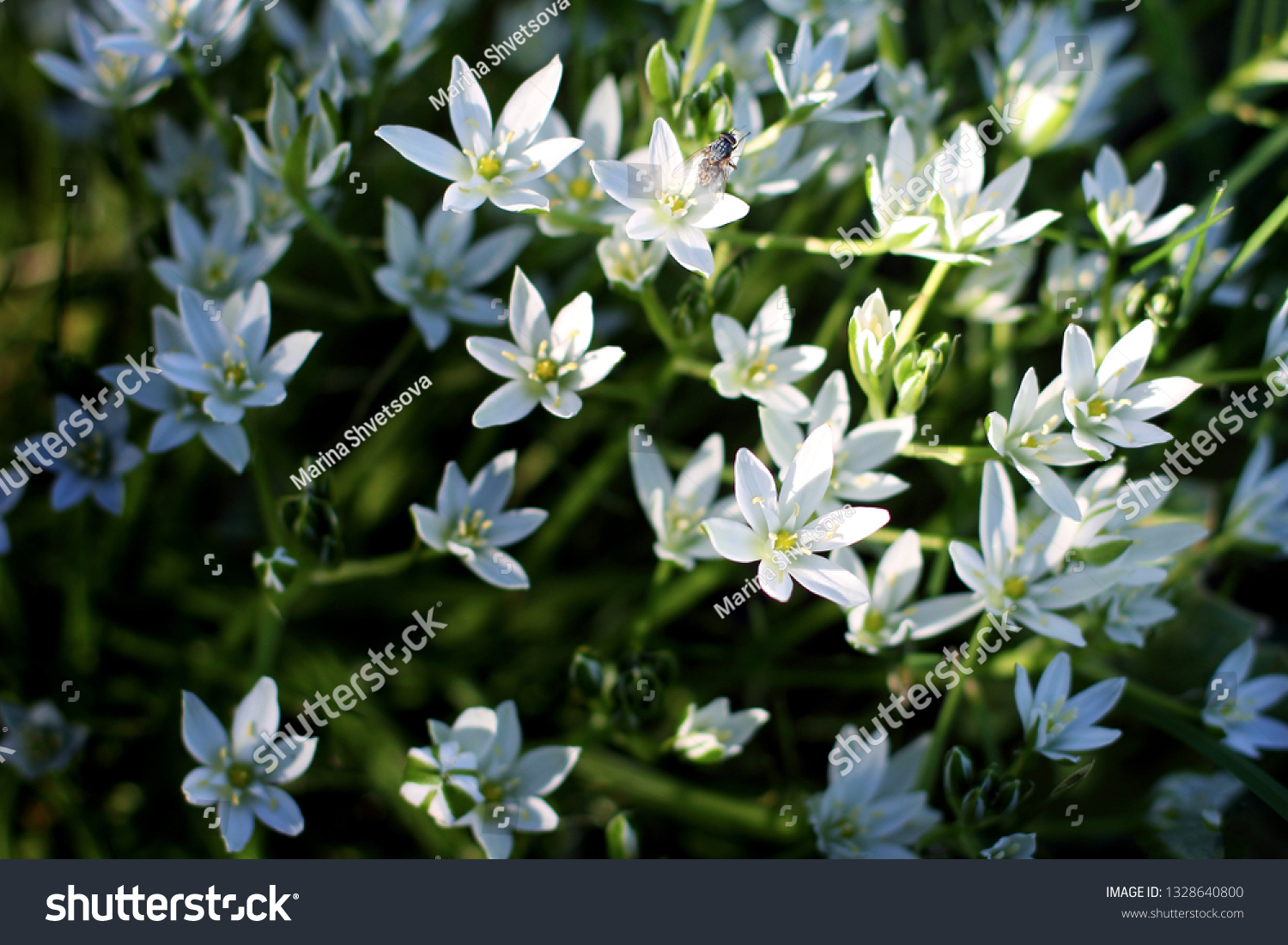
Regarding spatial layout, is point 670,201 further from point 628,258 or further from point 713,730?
point 713,730

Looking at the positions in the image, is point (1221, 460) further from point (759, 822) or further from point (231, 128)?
point (231, 128)

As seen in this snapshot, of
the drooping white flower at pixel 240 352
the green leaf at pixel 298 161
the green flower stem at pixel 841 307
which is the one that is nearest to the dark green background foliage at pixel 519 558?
the green flower stem at pixel 841 307

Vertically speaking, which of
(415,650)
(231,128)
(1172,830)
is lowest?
(1172,830)

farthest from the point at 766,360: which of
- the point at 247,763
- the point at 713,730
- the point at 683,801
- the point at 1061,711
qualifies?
the point at 247,763

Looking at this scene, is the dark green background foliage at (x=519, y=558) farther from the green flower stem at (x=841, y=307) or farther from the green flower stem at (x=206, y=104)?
the green flower stem at (x=206, y=104)

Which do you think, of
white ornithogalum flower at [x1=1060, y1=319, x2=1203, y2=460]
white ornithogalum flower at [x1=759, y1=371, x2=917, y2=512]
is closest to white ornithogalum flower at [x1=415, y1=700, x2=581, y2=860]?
white ornithogalum flower at [x1=759, y1=371, x2=917, y2=512]

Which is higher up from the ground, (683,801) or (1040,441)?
(1040,441)

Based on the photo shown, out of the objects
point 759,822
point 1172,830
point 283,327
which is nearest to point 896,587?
point 759,822
